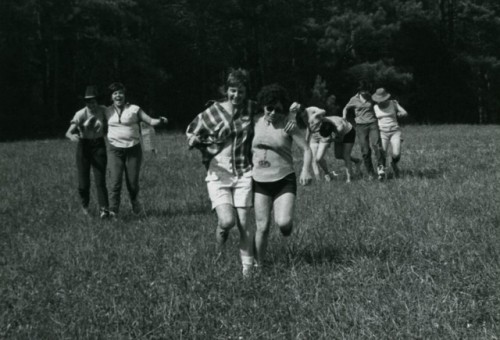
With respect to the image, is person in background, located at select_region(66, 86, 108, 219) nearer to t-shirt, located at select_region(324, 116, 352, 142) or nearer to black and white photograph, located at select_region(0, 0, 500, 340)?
black and white photograph, located at select_region(0, 0, 500, 340)

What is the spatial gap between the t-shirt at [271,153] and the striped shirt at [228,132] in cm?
8

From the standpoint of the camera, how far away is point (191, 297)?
5.02 m

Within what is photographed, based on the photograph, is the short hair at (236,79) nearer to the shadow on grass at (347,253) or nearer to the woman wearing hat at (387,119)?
the shadow on grass at (347,253)

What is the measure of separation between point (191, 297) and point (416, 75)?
164 feet

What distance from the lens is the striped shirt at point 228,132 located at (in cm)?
597

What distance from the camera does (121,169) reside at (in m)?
9.74

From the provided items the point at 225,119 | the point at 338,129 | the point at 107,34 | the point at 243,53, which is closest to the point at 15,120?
the point at 107,34

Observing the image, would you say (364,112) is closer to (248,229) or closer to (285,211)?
(285,211)

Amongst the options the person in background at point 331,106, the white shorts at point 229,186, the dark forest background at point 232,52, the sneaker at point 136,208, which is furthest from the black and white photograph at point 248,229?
the person in background at point 331,106

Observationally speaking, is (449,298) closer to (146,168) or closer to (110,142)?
(110,142)

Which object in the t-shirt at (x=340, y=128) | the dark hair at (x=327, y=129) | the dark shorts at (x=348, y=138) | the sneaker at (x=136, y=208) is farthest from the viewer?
the dark shorts at (x=348, y=138)

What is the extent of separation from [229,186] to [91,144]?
14.6ft

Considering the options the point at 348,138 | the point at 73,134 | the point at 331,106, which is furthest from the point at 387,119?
the point at 331,106

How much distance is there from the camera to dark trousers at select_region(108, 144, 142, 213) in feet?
31.6
